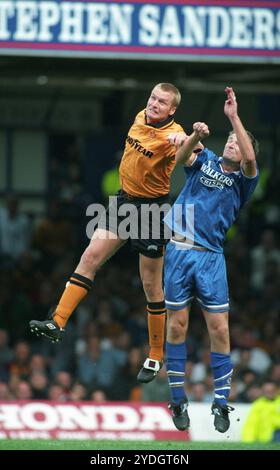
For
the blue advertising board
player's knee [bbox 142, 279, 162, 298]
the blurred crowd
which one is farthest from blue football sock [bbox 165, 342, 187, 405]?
the blurred crowd

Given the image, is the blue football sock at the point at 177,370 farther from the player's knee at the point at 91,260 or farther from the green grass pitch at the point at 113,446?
the player's knee at the point at 91,260

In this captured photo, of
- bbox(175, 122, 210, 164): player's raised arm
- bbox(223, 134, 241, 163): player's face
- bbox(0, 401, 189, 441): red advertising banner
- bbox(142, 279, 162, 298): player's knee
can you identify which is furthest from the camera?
bbox(0, 401, 189, 441): red advertising banner

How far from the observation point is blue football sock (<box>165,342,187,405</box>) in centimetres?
1189

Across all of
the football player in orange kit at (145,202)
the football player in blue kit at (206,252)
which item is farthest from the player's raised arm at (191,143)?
the football player in orange kit at (145,202)

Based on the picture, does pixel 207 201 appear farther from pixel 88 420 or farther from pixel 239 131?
pixel 88 420

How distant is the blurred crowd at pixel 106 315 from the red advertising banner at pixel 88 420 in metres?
0.75

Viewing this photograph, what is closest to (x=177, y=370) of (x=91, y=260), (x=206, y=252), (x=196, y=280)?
(x=196, y=280)

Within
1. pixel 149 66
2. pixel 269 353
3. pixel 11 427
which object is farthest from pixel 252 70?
pixel 11 427

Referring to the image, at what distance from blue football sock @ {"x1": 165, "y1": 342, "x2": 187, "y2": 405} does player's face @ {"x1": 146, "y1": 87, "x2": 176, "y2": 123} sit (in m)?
2.04

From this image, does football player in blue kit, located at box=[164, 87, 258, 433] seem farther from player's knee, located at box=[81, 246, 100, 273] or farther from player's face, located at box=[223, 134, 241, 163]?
player's knee, located at box=[81, 246, 100, 273]

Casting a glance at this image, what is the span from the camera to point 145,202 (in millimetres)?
12133

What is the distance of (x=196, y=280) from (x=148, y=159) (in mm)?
1168
